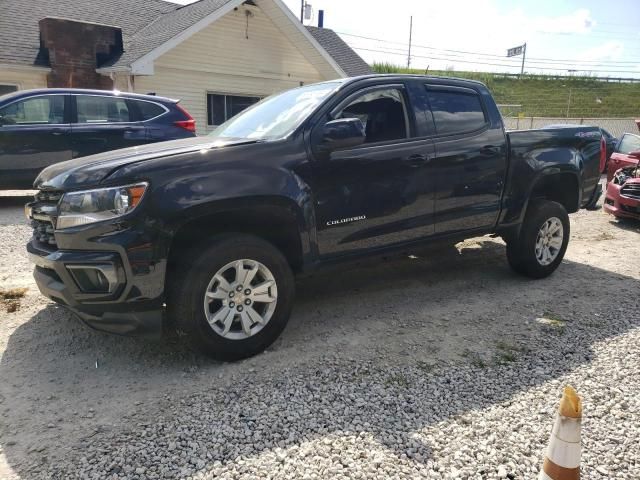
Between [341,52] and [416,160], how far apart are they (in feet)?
50.3

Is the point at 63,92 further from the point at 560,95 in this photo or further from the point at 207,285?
the point at 560,95

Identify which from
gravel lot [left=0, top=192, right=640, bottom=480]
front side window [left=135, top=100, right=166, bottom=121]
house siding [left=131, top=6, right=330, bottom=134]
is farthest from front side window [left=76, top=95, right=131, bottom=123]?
house siding [left=131, top=6, right=330, bottom=134]

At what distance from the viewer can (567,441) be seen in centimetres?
191

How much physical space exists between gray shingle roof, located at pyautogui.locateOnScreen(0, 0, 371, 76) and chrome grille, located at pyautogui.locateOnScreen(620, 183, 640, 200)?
399 inches

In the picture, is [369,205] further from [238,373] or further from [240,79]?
[240,79]

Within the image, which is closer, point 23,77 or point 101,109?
point 101,109

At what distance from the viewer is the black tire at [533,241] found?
507cm

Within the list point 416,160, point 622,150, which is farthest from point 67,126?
point 622,150

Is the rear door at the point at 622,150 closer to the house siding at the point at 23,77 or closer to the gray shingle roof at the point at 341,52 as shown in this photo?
the gray shingle roof at the point at 341,52

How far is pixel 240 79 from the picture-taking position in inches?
591

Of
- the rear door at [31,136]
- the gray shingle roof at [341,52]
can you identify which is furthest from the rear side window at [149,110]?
the gray shingle roof at [341,52]

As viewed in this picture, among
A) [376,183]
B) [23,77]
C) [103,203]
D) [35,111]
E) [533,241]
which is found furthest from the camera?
[23,77]

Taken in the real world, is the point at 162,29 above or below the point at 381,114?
above

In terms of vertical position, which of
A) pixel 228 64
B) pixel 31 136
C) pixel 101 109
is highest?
pixel 228 64
